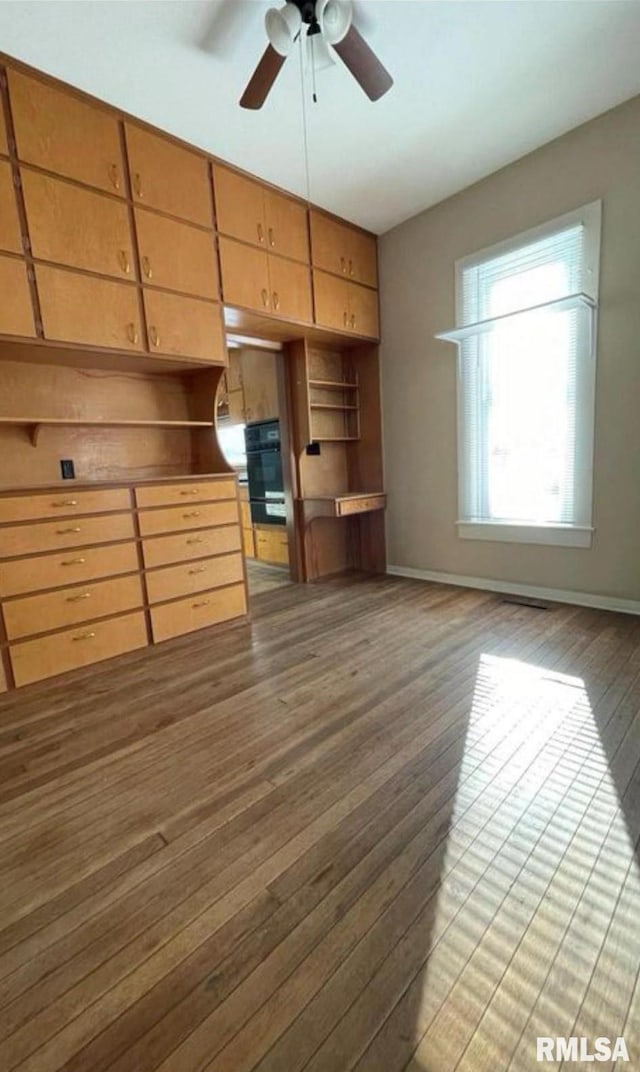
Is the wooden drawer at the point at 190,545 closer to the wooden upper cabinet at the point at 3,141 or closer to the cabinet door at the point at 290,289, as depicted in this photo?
the cabinet door at the point at 290,289

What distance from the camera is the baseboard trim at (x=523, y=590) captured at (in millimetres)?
3092

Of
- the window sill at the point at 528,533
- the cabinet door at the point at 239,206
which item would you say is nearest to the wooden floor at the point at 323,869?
the window sill at the point at 528,533

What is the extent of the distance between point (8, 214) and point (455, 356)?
301 cm

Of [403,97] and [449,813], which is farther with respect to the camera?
[403,97]

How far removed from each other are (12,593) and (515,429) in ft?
11.3

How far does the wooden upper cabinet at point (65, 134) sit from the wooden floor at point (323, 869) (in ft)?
8.92

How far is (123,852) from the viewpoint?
4.47 feet

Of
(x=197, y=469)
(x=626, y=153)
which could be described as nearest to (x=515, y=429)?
(x=626, y=153)

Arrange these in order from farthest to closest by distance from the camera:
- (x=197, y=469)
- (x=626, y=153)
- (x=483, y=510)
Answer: (x=483, y=510)
(x=197, y=469)
(x=626, y=153)

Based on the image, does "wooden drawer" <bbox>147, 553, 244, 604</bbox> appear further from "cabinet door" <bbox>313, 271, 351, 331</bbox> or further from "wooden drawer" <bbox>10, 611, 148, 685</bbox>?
"cabinet door" <bbox>313, 271, 351, 331</bbox>

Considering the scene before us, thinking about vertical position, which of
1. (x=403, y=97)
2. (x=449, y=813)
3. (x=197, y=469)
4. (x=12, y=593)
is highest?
(x=403, y=97)

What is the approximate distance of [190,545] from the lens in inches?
118

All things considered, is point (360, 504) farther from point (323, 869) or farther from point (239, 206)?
point (323, 869)

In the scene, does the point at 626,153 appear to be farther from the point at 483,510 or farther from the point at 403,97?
the point at 483,510
